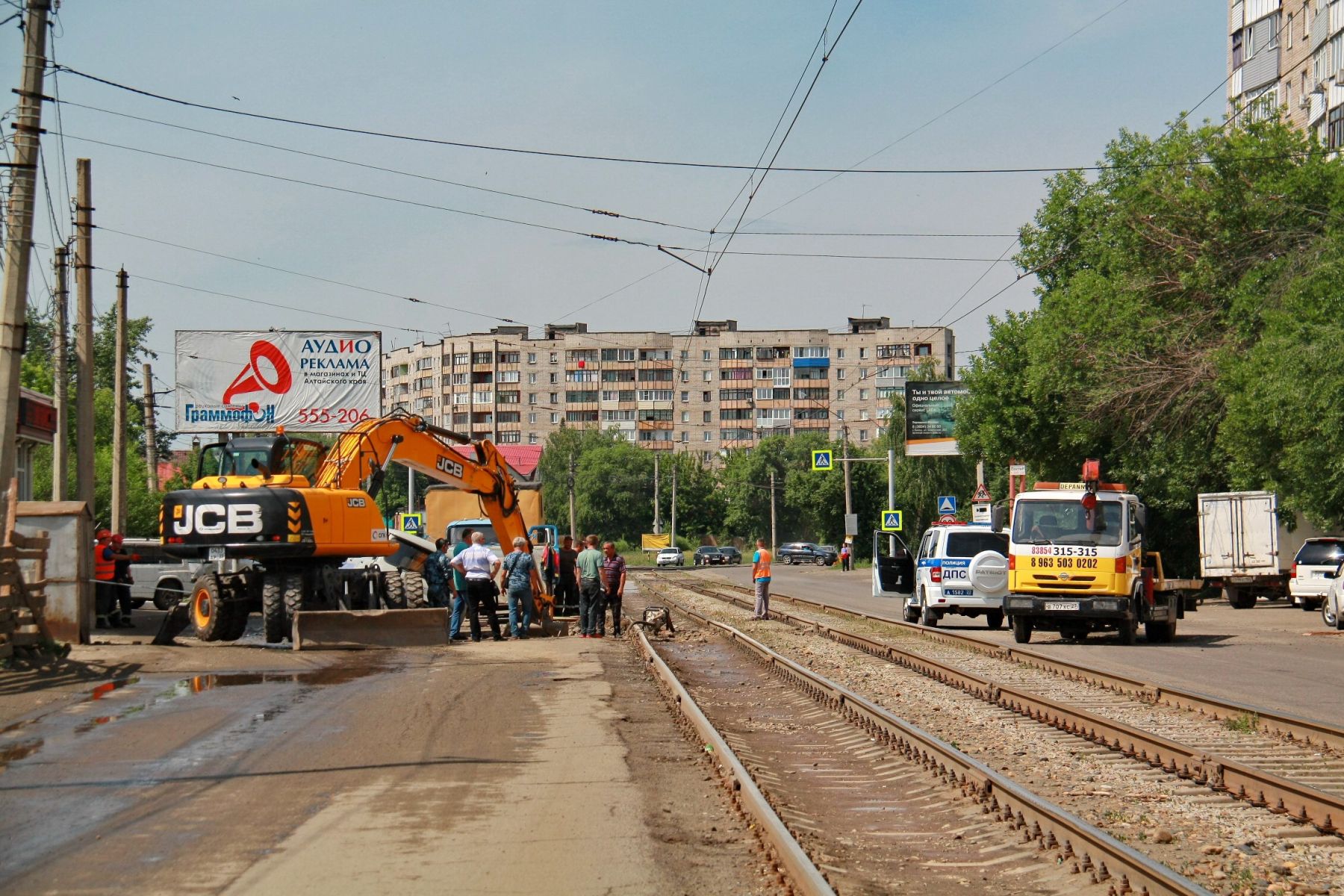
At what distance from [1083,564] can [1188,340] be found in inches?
670

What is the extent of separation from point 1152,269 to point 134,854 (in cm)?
3515

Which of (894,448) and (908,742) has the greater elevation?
(894,448)

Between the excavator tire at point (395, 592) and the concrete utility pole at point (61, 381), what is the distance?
277 inches

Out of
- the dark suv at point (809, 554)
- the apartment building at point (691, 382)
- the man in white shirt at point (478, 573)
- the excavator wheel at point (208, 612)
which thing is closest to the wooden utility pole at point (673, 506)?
the dark suv at point (809, 554)

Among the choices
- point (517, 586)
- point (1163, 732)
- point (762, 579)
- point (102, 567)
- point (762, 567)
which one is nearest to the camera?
point (1163, 732)

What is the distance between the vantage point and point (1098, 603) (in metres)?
21.5

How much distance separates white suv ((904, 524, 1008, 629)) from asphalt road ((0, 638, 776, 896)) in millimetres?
11616

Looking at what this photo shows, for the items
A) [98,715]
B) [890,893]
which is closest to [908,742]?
[890,893]

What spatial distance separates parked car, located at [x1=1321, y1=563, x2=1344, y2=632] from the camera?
24.9 meters

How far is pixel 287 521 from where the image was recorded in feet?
67.1

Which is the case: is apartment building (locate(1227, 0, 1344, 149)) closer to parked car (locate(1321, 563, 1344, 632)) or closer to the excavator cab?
parked car (locate(1321, 563, 1344, 632))

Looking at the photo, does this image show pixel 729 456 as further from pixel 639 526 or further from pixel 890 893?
pixel 890 893

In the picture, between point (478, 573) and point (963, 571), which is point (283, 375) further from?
point (963, 571)

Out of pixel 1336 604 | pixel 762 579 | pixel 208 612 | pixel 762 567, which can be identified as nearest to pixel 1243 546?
pixel 1336 604
